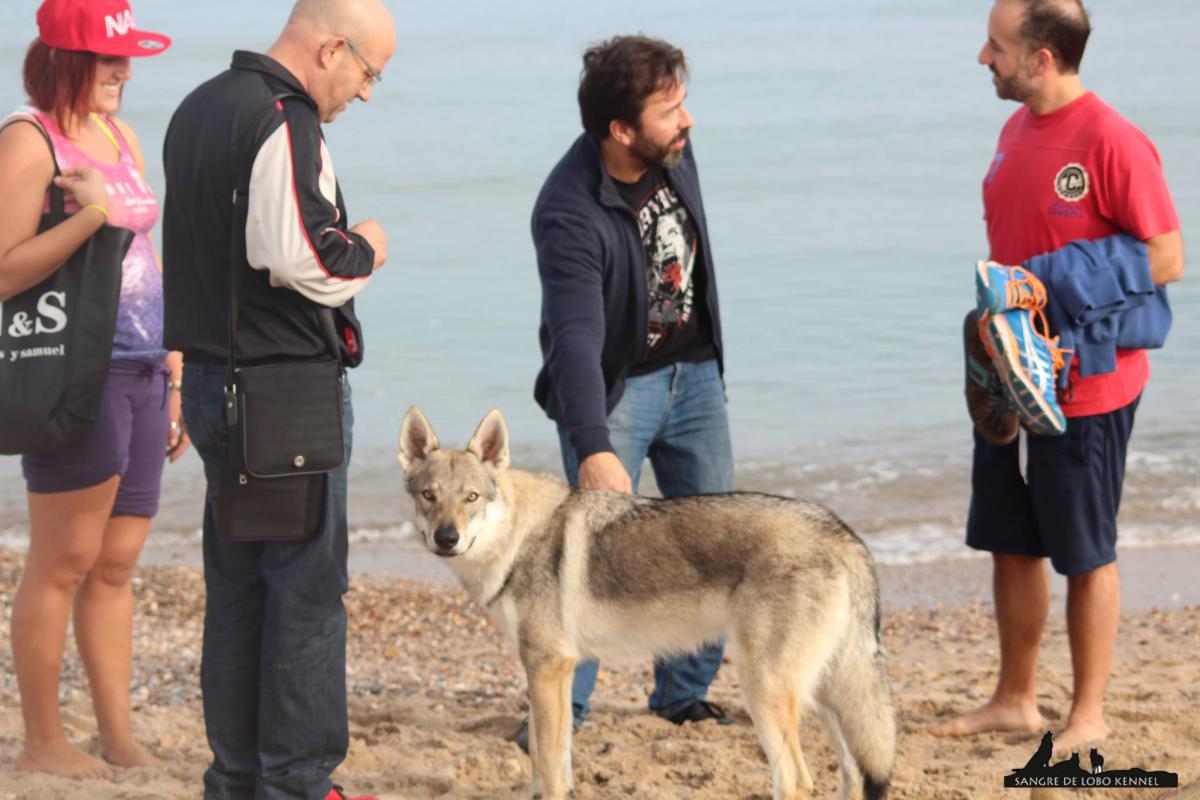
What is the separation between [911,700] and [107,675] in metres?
3.21

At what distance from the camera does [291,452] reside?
4008 millimetres

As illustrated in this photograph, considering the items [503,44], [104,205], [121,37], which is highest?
[503,44]

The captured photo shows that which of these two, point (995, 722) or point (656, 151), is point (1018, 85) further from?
point (995, 722)

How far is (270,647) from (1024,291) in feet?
9.15

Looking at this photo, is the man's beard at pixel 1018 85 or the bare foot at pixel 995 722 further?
the bare foot at pixel 995 722

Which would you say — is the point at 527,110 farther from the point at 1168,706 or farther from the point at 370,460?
the point at 1168,706

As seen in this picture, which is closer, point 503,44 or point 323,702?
point 323,702

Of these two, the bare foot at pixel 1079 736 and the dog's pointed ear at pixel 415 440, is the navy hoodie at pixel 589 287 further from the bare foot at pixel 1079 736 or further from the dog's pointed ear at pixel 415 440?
the bare foot at pixel 1079 736

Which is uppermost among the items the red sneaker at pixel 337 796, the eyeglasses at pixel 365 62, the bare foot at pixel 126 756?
the eyeglasses at pixel 365 62

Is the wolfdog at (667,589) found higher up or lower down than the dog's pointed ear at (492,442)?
lower down

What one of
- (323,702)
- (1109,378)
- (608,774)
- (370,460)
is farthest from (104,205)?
(370,460)

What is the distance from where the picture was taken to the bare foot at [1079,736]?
5.20 metres

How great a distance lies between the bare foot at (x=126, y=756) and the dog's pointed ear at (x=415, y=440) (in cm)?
157

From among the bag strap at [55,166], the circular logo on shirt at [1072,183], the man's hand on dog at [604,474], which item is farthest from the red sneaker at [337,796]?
the circular logo on shirt at [1072,183]
